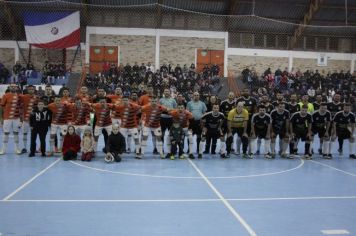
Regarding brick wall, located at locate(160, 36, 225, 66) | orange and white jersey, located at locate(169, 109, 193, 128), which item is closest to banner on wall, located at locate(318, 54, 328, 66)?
brick wall, located at locate(160, 36, 225, 66)

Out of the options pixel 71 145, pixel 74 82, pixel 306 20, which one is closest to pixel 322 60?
pixel 306 20

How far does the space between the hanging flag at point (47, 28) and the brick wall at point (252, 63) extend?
12070 millimetres

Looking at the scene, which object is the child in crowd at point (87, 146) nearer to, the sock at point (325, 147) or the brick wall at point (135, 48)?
the sock at point (325, 147)

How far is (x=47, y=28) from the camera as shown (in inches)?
1048

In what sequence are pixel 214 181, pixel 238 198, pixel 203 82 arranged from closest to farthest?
1. pixel 238 198
2. pixel 214 181
3. pixel 203 82

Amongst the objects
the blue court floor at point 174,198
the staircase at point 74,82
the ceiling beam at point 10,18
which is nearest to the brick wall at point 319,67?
the staircase at point 74,82

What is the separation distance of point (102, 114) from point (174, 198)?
522 centimetres

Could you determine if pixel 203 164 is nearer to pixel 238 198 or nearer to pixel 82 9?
pixel 238 198

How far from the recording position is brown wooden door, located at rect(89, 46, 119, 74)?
94.0 ft

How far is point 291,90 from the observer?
87.4ft

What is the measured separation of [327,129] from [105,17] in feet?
64.9

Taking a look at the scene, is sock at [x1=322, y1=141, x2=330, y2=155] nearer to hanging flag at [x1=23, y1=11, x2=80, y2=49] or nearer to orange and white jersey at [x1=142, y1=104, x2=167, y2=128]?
orange and white jersey at [x1=142, y1=104, x2=167, y2=128]

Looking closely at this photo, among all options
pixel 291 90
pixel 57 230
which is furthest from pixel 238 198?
pixel 291 90

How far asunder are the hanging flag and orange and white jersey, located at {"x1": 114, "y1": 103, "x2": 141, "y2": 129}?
16396 mm
